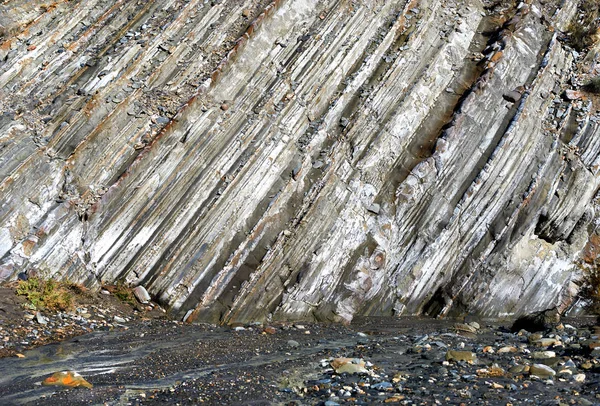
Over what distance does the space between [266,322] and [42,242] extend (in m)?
4.12

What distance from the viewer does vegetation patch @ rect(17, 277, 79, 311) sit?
945 cm

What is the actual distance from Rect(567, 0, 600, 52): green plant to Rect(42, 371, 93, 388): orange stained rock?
43.6 ft

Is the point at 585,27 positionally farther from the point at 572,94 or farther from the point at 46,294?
the point at 46,294

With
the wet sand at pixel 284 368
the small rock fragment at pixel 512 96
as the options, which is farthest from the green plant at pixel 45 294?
the small rock fragment at pixel 512 96

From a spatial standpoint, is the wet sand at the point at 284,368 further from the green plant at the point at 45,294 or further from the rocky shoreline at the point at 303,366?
the green plant at the point at 45,294

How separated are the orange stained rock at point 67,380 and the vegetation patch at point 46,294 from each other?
2911mm

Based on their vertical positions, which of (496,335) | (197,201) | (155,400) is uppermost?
(496,335)

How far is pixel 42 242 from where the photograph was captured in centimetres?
1052

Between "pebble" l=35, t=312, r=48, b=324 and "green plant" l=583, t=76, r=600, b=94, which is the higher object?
"green plant" l=583, t=76, r=600, b=94

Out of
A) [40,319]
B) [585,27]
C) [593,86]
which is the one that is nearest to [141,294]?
[40,319]

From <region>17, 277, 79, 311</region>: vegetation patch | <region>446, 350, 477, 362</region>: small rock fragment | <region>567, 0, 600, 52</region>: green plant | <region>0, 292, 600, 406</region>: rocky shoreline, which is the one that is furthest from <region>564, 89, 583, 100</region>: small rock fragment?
<region>17, 277, 79, 311</region>: vegetation patch

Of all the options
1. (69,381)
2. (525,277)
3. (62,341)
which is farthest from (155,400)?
(525,277)

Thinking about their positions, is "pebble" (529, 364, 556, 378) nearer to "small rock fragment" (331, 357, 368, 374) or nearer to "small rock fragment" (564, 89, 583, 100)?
"small rock fragment" (331, 357, 368, 374)

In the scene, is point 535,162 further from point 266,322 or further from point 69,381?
point 69,381
